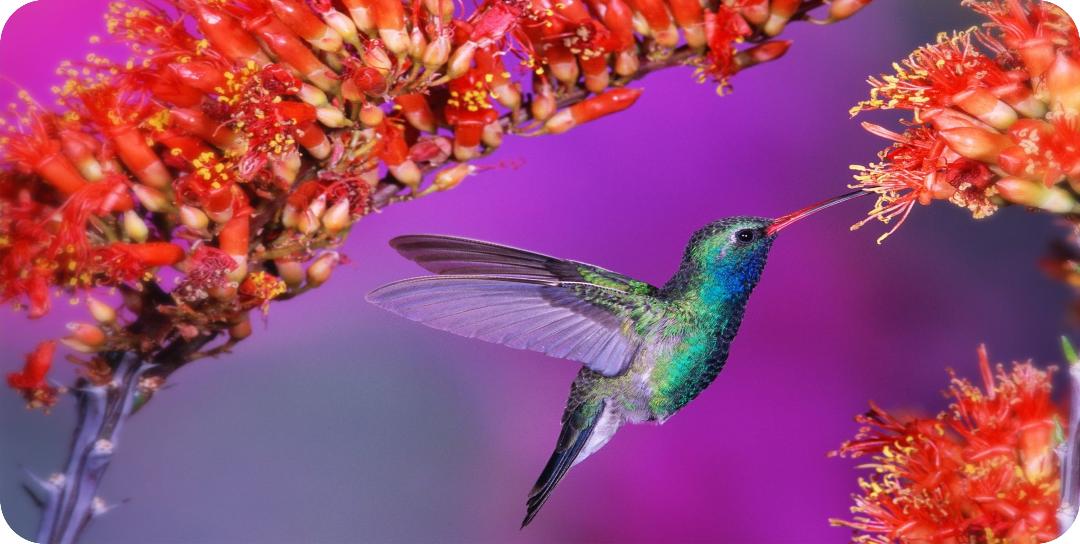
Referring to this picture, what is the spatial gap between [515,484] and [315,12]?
63cm

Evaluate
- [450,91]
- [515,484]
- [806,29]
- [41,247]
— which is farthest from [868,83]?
[41,247]

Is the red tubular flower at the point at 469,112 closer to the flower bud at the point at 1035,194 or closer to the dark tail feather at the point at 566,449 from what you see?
the dark tail feather at the point at 566,449

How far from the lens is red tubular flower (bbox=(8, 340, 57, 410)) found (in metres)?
1.13

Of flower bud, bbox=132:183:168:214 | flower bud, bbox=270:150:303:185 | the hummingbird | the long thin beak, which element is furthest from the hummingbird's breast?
flower bud, bbox=132:183:168:214

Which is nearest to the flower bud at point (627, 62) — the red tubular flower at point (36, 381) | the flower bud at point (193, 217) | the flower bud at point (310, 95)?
the flower bud at point (310, 95)

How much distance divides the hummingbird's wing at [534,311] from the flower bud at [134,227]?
10.1 inches

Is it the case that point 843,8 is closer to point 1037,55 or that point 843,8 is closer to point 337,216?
point 1037,55

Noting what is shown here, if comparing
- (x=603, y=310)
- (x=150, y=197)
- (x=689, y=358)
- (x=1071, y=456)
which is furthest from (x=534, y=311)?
(x=1071, y=456)

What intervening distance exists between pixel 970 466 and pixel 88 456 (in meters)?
1.07

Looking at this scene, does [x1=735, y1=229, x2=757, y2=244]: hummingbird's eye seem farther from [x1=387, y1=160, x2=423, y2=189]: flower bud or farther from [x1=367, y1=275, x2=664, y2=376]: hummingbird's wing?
[x1=387, y1=160, x2=423, y2=189]: flower bud

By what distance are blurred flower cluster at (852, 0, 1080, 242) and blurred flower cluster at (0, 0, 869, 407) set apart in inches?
7.8

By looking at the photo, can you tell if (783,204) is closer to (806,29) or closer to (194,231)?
(806,29)

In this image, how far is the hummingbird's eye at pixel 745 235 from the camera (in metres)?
1.06

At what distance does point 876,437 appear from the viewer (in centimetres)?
123
